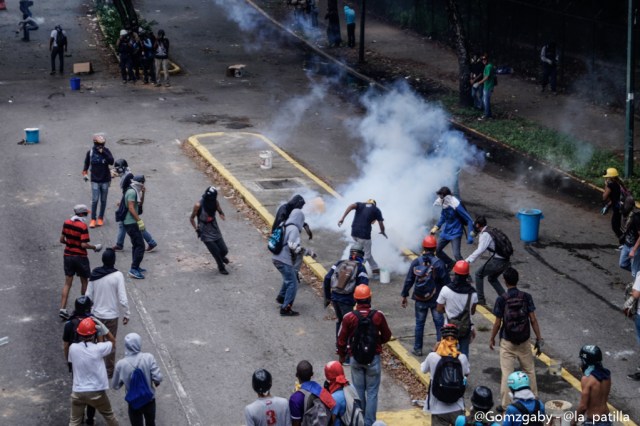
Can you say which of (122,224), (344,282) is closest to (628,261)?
(344,282)

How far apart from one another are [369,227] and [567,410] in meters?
5.47

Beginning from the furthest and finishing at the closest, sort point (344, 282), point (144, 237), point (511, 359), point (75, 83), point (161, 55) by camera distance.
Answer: point (161, 55) < point (75, 83) < point (144, 237) < point (344, 282) < point (511, 359)

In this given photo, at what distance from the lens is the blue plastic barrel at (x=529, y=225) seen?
1816cm

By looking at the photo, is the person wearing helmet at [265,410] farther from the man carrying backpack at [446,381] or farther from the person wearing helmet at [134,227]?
the person wearing helmet at [134,227]

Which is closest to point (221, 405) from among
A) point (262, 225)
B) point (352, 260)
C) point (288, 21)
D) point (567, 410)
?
point (352, 260)

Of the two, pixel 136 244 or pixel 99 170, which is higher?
pixel 99 170

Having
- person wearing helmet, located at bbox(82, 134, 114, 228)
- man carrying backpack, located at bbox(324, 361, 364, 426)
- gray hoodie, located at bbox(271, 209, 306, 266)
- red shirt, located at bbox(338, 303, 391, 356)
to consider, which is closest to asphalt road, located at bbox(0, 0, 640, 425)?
person wearing helmet, located at bbox(82, 134, 114, 228)

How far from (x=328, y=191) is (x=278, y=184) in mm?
1167

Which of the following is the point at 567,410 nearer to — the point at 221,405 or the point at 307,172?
the point at 221,405

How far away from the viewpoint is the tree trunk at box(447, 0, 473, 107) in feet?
95.4

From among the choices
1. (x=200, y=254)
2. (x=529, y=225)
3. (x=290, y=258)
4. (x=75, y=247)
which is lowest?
(x=200, y=254)

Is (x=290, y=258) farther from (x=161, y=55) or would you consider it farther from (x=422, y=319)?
(x=161, y=55)

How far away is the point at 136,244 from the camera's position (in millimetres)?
15992

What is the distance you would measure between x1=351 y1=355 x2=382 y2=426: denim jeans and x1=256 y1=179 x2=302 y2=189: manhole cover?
9845mm
